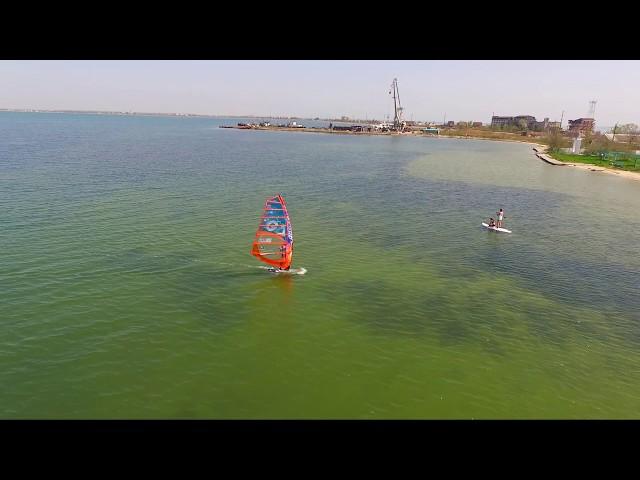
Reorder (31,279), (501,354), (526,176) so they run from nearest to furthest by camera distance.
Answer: (501,354) < (31,279) < (526,176)

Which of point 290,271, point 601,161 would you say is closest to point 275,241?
point 290,271

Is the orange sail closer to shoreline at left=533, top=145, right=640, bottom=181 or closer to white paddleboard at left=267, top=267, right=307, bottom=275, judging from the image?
white paddleboard at left=267, top=267, right=307, bottom=275

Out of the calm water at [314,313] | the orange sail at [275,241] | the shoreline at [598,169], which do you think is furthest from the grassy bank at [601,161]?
the orange sail at [275,241]

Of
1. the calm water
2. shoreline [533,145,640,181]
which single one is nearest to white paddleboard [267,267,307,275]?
the calm water

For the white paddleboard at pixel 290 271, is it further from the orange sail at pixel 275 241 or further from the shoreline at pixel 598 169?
the shoreline at pixel 598 169
